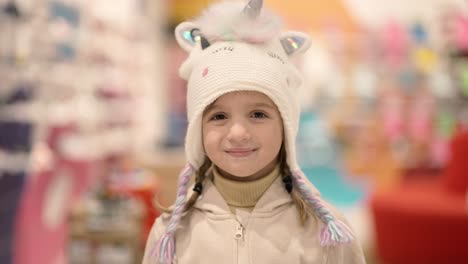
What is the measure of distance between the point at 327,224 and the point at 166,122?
18.1 ft

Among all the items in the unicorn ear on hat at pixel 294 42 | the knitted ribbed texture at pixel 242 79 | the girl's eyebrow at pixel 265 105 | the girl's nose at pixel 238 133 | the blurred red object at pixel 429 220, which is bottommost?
the blurred red object at pixel 429 220

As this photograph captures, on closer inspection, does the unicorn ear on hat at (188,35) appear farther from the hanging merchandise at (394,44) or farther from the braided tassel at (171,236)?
the hanging merchandise at (394,44)

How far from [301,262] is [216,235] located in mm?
207

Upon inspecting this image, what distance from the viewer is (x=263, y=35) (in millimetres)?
1347

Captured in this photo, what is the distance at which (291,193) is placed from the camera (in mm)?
1423

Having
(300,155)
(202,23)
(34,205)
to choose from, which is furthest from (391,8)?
(202,23)

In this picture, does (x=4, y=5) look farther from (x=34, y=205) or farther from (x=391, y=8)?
(x=391, y=8)

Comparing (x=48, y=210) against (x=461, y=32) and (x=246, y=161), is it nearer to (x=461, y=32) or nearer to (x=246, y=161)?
(x=246, y=161)

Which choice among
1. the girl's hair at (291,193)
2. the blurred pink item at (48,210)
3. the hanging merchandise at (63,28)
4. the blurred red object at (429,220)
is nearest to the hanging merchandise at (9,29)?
the hanging merchandise at (63,28)

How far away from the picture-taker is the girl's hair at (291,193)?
1395 mm

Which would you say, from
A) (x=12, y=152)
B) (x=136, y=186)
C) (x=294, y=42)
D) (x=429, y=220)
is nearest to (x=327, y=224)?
(x=294, y=42)

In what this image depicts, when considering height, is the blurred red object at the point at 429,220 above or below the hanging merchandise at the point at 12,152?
below

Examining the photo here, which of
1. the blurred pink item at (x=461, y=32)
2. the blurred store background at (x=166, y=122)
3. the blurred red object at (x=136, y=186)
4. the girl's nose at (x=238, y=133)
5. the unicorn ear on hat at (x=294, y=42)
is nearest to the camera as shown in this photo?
the girl's nose at (x=238, y=133)

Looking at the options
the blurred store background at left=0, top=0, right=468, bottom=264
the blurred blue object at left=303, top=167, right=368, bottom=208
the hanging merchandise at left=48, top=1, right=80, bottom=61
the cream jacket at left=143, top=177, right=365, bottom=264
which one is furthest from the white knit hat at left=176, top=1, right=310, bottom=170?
the blurred blue object at left=303, top=167, right=368, bottom=208
